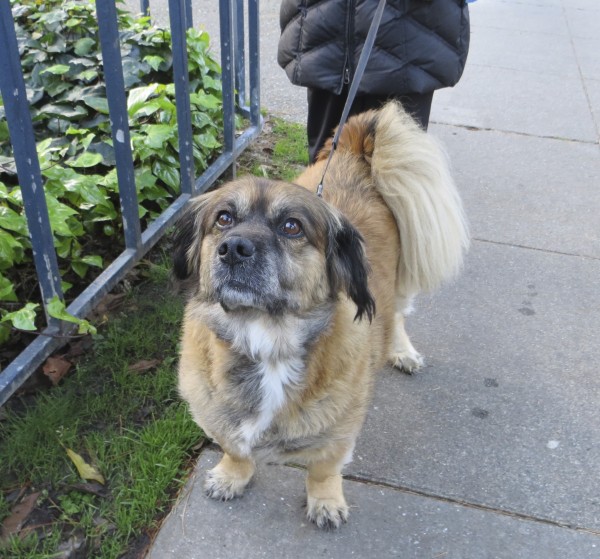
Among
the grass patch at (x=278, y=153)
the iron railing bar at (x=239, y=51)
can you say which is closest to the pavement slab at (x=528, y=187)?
the grass patch at (x=278, y=153)

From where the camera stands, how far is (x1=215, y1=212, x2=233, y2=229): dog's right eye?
231 centimetres

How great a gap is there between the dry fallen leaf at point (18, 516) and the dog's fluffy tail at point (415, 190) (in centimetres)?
190

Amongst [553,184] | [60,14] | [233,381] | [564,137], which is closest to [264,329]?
[233,381]

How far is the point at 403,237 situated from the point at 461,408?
889 mm

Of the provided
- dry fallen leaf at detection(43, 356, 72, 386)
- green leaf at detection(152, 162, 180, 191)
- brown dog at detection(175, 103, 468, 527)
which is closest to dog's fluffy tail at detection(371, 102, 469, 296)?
brown dog at detection(175, 103, 468, 527)

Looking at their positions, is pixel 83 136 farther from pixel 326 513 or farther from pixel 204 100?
pixel 326 513

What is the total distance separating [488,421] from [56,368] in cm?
209

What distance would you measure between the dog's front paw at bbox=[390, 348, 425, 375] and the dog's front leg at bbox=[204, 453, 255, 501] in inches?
41.0

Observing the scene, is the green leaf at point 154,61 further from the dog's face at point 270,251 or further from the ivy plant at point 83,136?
the dog's face at point 270,251

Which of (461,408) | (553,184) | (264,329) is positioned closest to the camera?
(264,329)

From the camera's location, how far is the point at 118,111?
3.21 meters

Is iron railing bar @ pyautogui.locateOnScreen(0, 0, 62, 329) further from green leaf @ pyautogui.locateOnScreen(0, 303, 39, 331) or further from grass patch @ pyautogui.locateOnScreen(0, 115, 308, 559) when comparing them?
grass patch @ pyautogui.locateOnScreen(0, 115, 308, 559)

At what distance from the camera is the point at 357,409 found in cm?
249

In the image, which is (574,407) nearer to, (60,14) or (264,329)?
(264,329)
